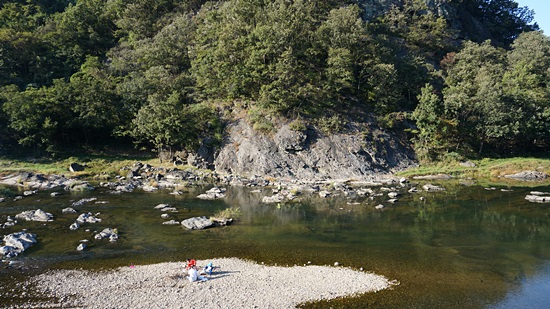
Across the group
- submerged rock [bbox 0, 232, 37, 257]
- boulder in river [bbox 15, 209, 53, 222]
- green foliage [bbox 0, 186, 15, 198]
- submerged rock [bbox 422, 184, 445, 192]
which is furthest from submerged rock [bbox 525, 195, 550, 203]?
green foliage [bbox 0, 186, 15, 198]

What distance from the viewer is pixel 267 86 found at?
218ft

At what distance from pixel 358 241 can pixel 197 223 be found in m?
15.6

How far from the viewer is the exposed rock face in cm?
6103

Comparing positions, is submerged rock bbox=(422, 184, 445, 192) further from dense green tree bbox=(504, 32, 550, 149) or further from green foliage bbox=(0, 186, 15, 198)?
green foliage bbox=(0, 186, 15, 198)

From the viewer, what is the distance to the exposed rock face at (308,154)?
61.0 meters

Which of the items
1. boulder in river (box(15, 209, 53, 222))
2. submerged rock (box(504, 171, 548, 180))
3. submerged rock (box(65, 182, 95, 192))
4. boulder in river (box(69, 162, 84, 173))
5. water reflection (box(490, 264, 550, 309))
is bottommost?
water reflection (box(490, 264, 550, 309))

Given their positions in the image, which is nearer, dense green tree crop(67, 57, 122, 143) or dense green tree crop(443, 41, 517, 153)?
dense green tree crop(443, 41, 517, 153)

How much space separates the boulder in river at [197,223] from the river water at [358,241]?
84 centimetres

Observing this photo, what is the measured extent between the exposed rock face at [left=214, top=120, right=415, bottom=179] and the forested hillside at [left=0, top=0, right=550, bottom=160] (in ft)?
9.58

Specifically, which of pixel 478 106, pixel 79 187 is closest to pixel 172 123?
pixel 79 187

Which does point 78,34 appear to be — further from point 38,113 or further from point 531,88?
point 531,88

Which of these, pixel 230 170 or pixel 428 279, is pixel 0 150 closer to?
pixel 230 170

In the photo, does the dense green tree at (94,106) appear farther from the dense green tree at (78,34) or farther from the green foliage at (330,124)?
the green foliage at (330,124)

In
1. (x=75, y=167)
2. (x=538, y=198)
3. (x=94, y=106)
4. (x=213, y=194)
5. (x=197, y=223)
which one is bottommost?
(x=538, y=198)
